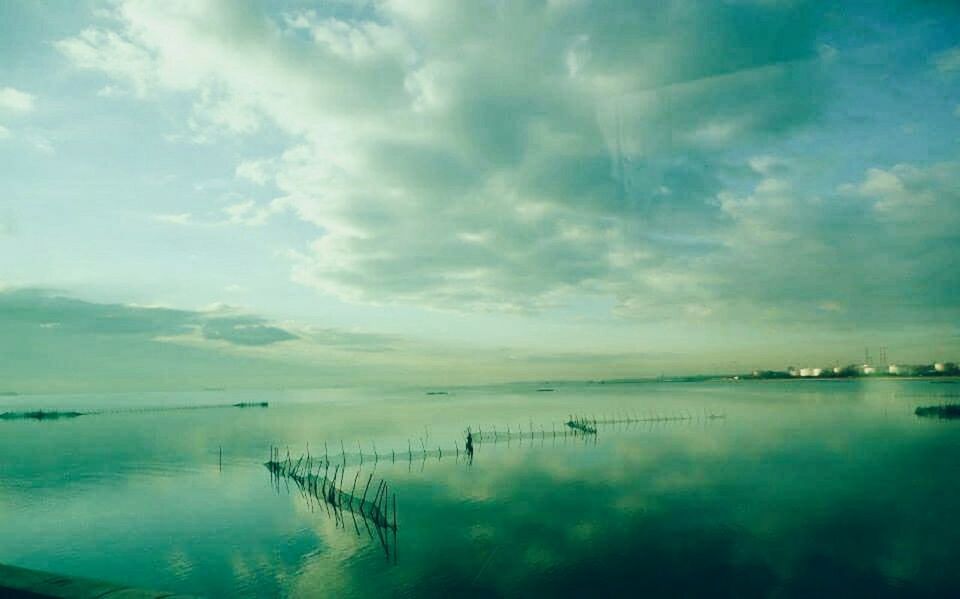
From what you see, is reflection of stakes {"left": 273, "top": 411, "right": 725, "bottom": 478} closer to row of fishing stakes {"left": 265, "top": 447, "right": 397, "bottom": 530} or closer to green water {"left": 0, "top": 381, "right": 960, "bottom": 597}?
row of fishing stakes {"left": 265, "top": 447, "right": 397, "bottom": 530}

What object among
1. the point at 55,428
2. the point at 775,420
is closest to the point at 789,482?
the point at 775,420

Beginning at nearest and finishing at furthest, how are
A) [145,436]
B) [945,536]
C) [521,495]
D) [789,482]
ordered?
[945,536] → [521,495] → [789,482] → [145,436]

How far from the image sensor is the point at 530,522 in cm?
2461

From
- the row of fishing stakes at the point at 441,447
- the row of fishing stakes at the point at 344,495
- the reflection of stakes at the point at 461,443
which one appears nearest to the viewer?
the row of fishing stakes at the point at 344,495

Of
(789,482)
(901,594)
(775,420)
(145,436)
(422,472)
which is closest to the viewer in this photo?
Answer: (901,594)

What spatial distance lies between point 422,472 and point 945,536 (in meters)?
28.6

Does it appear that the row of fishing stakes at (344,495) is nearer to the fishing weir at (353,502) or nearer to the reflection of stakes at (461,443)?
the fishing weir at (353,502)

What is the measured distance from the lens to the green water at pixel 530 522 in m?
18.0

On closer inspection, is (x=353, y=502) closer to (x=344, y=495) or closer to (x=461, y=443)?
(x=344, y=495)

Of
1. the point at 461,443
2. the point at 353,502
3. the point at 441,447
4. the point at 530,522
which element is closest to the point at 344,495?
the point at 353,502

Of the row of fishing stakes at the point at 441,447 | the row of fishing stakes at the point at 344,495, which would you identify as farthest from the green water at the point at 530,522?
the row of fishing stakes at the point at 441,447

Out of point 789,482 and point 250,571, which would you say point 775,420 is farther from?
point 250,571

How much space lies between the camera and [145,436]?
65250 millimetres

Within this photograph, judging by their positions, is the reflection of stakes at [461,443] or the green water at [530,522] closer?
the green water at [530,522]
